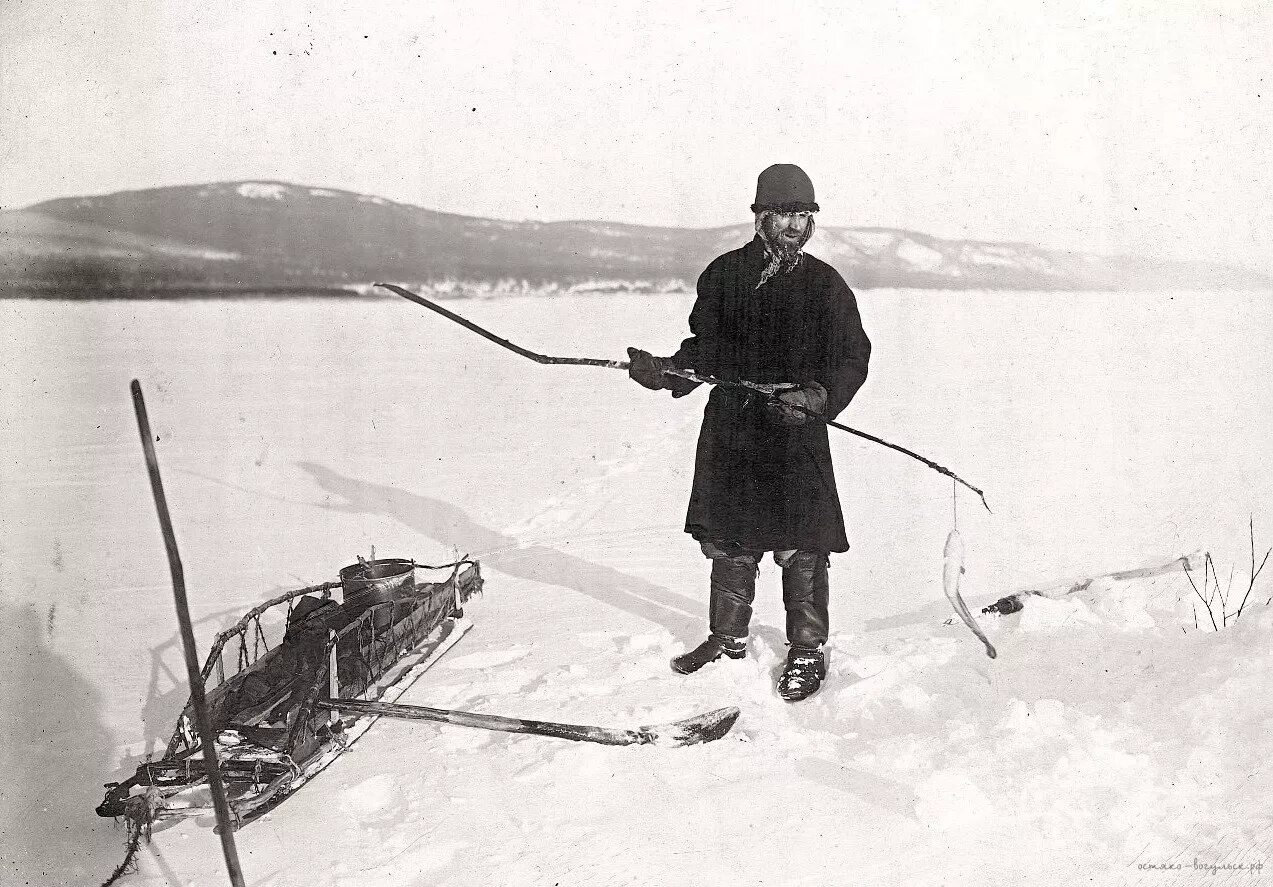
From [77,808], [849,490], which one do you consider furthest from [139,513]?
[849,490]

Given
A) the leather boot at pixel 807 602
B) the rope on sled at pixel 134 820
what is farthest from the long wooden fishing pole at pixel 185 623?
the leather boot at pixel 807 602

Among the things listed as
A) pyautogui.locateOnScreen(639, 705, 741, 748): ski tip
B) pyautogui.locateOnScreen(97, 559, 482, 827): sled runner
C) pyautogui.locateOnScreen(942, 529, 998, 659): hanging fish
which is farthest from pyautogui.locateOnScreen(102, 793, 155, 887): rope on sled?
pyautogui.locateOnScreen(942, 529, 998, 659): hanging fish

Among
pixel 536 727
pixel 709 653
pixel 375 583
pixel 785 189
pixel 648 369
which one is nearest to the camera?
pixel 536 727

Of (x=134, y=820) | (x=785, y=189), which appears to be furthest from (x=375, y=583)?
(x=785, y=189)

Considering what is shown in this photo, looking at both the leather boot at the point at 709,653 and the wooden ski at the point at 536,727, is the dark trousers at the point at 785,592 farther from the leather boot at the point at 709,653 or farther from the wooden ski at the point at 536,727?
the wooden ski at the point at 536,727

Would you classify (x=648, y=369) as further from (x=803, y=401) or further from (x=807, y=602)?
(x=807, y=602)

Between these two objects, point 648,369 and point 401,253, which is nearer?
point 648,369
